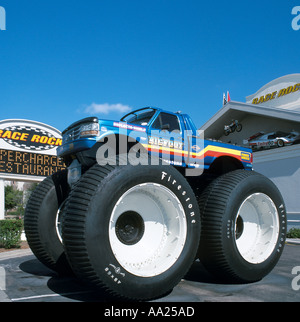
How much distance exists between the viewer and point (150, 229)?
5031 mm

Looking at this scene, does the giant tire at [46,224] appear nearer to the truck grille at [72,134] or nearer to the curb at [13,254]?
the truck grille at [72,134]

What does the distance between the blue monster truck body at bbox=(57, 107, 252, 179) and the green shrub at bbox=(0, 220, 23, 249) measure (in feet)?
25.9

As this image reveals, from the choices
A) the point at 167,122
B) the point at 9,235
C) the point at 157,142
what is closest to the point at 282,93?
the point at 167,122

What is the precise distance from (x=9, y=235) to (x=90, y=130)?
9275 millimetres

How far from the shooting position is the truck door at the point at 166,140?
18.8 ft

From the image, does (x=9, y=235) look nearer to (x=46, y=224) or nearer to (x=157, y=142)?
(x=46, y=224)

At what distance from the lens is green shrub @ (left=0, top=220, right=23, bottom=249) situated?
1261cm

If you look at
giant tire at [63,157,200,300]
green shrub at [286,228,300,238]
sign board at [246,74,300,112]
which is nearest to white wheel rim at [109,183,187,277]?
giant tire at [63,157,200,300]

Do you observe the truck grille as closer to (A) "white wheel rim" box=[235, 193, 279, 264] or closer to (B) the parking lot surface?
(B) the parking lot surface

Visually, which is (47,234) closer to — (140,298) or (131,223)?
(131,223)

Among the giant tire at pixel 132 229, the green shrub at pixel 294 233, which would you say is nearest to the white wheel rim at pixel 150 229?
the giant tire at pixel 132 229

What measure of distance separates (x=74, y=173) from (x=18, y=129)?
1252cm

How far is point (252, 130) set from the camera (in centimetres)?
2162

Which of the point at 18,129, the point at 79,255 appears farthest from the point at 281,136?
the point at 79,255
